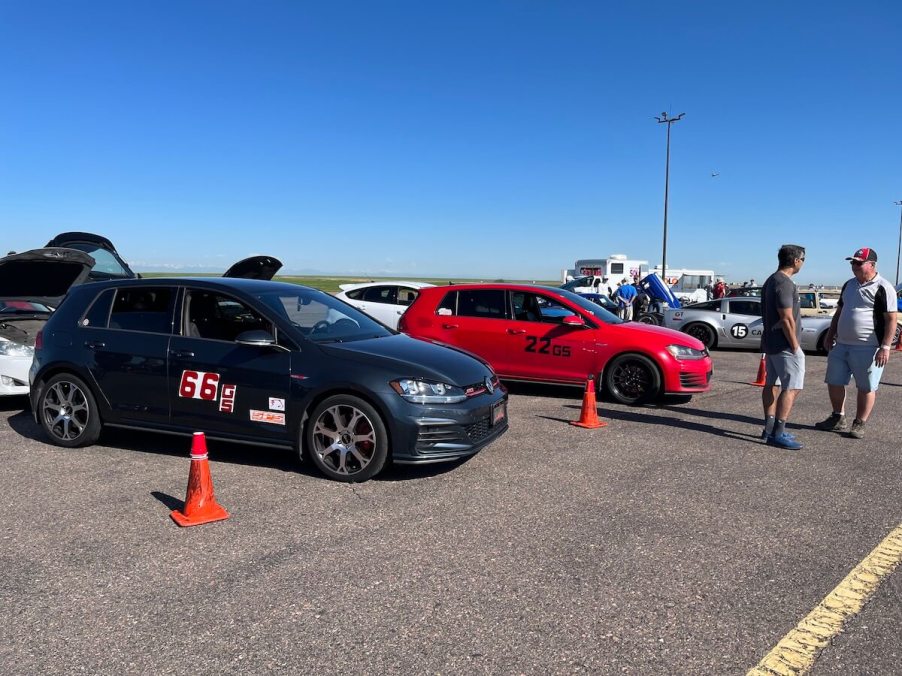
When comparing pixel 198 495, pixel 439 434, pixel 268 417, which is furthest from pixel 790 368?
pixel 198 495

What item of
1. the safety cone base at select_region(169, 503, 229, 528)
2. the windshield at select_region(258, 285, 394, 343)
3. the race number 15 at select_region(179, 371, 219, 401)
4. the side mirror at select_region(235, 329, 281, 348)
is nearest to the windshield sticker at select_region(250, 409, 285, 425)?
the race number 15 at select_region(179, 371, 219, 401)

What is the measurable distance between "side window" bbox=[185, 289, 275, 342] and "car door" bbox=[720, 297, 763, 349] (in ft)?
41.9

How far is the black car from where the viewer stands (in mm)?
4930

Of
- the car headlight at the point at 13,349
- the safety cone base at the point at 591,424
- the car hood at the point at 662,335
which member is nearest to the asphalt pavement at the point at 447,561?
the safety cone base at the point at 591,424

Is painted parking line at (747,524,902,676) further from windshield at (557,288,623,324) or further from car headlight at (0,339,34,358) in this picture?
car headlight at (0,339,34,358)

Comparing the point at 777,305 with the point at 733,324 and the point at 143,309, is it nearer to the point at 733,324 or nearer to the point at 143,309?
the point at 143,309

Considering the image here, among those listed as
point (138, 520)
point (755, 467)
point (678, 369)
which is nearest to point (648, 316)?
point (678, 369)

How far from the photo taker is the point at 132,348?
220 inches

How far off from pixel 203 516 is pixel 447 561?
5.23 ft

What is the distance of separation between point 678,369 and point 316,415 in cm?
489

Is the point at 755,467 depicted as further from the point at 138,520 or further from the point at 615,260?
the point at 615,260

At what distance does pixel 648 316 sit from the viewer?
20.0 meters

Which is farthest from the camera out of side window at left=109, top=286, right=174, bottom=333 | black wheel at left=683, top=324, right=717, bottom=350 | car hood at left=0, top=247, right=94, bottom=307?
black wheel at left=683, top=324, right=717, bottom=350

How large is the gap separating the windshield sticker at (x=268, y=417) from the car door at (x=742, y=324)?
12.9m
